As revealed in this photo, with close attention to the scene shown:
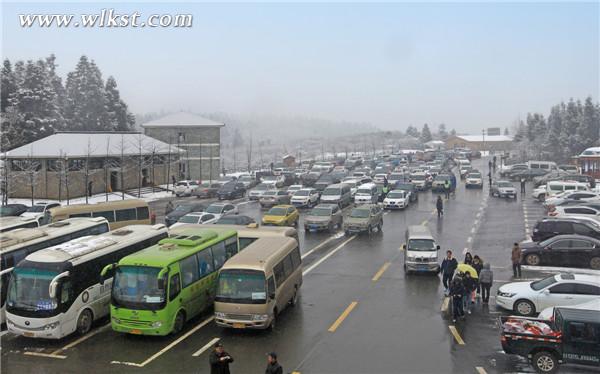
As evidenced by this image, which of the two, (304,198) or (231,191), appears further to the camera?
(231,191)

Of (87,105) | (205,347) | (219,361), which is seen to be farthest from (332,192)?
(87,105)

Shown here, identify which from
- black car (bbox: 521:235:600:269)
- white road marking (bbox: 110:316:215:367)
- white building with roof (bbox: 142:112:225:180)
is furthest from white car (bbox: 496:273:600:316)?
white building with roof (bbox: 142:112:225:180)

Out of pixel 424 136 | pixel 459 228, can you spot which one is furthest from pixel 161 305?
pixel 424 136

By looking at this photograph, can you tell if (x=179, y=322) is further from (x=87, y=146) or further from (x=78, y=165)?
(x=87, y=146)

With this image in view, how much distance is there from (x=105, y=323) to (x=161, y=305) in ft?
11.1

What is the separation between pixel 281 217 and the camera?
34688 mm

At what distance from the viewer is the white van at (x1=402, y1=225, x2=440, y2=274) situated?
75.6ft

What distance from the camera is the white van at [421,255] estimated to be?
2305cm

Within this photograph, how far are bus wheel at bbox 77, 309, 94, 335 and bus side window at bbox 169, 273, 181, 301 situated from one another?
123 inches

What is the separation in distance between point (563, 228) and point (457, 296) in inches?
543

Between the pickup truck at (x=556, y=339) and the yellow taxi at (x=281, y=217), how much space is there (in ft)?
71.0

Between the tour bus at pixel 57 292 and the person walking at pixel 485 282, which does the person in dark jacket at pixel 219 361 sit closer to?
the tour bus at pixel 57 292

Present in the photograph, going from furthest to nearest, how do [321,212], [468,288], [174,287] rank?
[321,212] → [468,288] → [174,287]

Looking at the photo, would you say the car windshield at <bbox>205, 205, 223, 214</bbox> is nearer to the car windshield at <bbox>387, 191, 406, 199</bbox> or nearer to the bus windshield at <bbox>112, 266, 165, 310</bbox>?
the car windshield at <bbox>387, 191, 406, 199</bbox>
